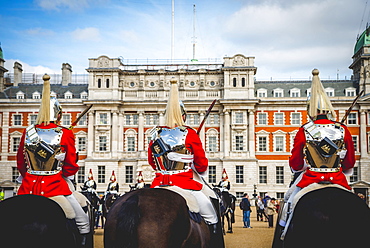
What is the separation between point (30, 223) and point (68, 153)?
1803 millimetres

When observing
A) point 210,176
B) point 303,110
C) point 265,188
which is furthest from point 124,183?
point 303,110

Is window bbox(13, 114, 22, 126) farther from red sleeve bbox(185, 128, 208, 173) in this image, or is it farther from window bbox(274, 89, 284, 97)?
red sleeve bbox(185, 128, 208, 173)

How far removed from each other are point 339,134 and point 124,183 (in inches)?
1358

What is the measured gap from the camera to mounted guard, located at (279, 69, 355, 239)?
20.6 ft

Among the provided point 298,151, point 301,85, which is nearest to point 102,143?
point 301,85

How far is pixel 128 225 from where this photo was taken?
14.5ft

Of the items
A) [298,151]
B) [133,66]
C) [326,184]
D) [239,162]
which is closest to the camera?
[326,184]

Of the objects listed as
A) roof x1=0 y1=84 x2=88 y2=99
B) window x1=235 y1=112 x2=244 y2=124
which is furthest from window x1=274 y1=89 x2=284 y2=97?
roof x1=0 y1=84 x2=88 y2=99

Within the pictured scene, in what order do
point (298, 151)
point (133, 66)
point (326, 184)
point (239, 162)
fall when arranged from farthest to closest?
point (133, 66)
point (239, 162)
point (298, 151)
point (326, 184)

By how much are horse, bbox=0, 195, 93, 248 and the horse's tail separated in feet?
3.47

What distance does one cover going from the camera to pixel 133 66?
42.5 meters

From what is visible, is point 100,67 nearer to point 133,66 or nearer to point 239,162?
point 133,66

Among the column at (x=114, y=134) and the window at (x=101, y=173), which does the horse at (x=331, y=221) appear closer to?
the column at (x=114, y=134)

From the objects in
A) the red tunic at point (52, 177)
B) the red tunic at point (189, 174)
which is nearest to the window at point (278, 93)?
the red tunic at point (189, 174)
